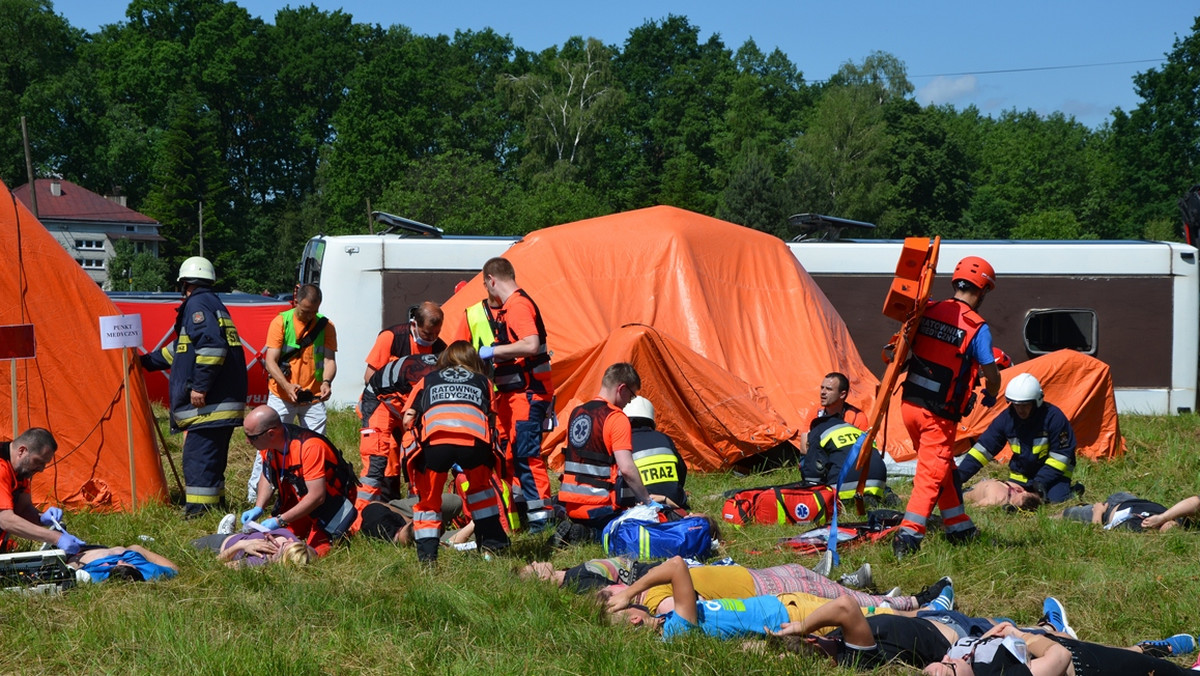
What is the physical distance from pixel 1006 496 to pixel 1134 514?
1.04 metres

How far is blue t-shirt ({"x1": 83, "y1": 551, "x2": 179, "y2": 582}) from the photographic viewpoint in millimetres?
5758

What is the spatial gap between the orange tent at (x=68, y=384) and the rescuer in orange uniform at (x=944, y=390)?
5398 mm

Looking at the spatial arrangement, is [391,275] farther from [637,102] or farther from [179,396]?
[637,102]

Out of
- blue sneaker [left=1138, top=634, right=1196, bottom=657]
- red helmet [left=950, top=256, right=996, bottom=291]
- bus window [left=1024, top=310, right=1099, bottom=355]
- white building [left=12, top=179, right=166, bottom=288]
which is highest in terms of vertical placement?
white building [left=12, top=179, right=166, bottom=288]

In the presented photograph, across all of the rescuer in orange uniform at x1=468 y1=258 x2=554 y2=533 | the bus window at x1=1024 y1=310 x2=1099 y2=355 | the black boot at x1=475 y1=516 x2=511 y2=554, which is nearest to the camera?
the black boot at x1=475 y1=516 x2=511 y2=554

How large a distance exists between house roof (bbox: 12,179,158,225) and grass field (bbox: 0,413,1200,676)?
5818 centimetres

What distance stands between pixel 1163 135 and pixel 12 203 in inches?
2402

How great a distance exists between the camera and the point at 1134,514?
763 cm

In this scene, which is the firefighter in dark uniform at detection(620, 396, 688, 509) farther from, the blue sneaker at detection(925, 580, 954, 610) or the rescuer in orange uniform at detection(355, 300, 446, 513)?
the blue sneaker at detection(925, 580, 954, 610)

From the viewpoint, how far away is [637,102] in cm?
7206

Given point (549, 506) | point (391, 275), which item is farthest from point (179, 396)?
point (391, 275)

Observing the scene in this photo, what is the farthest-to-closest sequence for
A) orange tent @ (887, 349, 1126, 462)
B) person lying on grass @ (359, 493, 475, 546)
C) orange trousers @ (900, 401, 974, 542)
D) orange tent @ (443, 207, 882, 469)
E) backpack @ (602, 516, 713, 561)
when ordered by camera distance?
orange tent @ (887, 349, 1126, 462)
orange tent @ (443, 207, 882, 469)
person lying on grass @ (359, 493, 475, 546)
orange trousers @ (900, 401, 974, 542)
backpack @ (602, 516, 713, 561)

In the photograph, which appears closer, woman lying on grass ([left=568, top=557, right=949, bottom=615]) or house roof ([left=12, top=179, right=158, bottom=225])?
woman lying on grass ([left=568, top=557, right=949, bottom=615])

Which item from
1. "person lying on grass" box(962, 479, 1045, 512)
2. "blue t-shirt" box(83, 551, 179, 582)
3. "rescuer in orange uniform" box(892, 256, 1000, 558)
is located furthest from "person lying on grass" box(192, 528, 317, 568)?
"person lying on grass" box(962, 479, 1045, 512)
